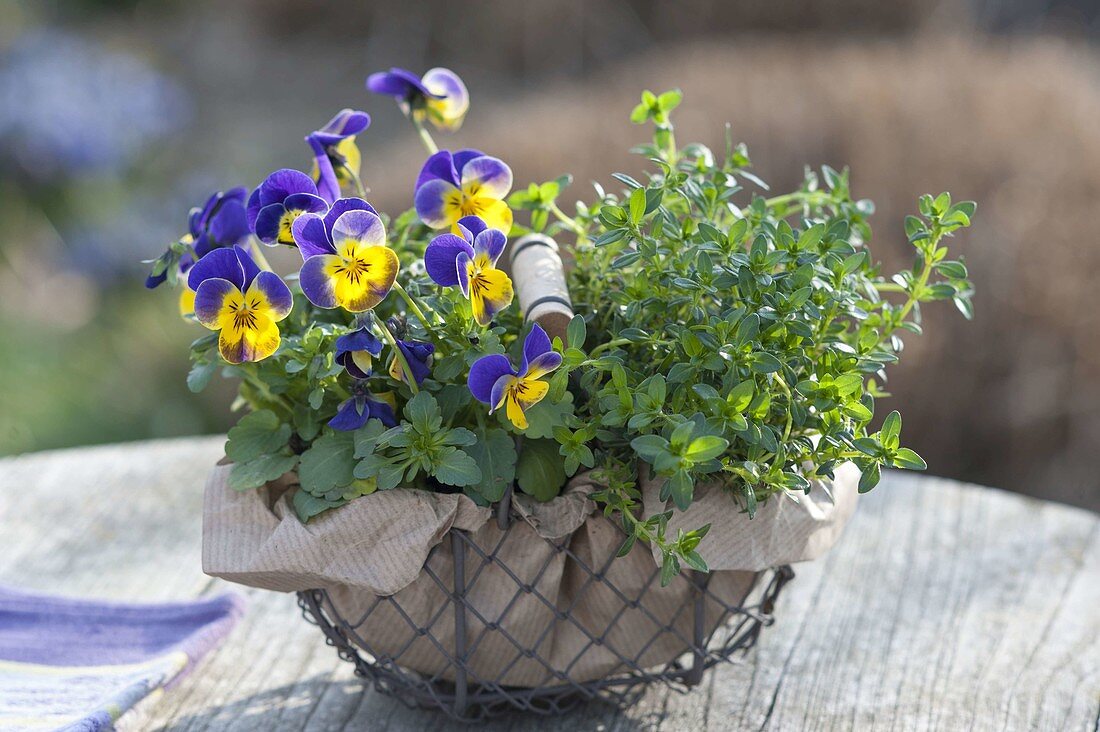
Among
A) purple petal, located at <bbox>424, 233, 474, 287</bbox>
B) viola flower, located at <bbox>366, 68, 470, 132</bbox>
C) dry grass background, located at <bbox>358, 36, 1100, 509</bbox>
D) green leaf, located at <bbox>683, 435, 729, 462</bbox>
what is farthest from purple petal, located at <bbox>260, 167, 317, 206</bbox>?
dry grass background, located at <bbox>358, 36, 1100, 509</bbox>

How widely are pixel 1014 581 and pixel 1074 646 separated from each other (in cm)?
13

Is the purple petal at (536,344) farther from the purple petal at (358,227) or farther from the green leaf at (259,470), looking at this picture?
the green leaf at (259,470)

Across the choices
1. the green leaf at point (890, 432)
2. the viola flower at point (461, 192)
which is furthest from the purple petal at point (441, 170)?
the green leaf at point (890, 432)

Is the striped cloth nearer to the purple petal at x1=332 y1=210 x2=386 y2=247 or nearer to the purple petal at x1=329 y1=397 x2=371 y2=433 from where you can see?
the purple petal at x1=329 y1=397 x2=371 y2=433

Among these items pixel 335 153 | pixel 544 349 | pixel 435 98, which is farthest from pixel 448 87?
pixel 544 349

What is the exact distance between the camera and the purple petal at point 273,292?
0.75m

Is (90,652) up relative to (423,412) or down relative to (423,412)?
down

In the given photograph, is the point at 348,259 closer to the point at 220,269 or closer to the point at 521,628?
the point at 220,269

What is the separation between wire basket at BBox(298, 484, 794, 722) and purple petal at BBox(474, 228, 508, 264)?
0.18 m

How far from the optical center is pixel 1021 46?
3.72 metres

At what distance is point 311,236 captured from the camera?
738 mm

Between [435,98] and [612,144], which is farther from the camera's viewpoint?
[612,144]

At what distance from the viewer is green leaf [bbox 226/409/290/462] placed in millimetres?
856

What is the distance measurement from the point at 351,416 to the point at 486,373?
12cm
